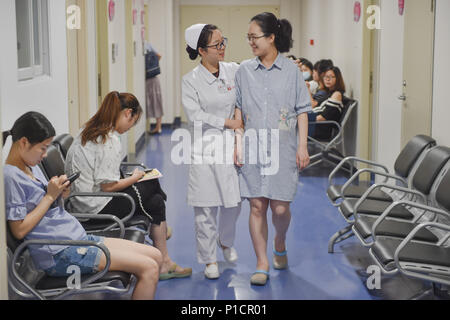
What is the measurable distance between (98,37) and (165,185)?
163 cm

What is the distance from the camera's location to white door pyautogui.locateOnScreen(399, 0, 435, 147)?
16.0ft

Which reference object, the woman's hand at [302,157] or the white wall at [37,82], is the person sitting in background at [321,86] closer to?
the white wall at [37,82]

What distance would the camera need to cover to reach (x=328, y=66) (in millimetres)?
7508

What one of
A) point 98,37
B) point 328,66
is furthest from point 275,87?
point 328,66

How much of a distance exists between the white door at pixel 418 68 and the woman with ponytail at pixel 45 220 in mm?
2739

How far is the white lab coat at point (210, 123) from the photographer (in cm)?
369

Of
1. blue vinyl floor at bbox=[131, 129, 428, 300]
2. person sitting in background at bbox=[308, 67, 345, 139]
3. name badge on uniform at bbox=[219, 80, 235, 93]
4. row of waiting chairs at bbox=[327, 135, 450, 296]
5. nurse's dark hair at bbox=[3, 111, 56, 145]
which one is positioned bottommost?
blue vinyl floor at bbox=[131, 129, 428, 300]

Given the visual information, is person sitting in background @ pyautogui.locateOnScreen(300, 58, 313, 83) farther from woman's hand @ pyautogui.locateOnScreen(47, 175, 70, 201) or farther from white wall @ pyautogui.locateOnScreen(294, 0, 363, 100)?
woman's hand @ pyautogui.locateOnScreen(47, 175, 70, 201)

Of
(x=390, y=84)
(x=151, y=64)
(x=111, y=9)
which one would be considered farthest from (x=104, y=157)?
(x=151, y=64)

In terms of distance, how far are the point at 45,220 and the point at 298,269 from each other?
73.4 inches

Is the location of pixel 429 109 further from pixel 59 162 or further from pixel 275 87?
pixel 59 162

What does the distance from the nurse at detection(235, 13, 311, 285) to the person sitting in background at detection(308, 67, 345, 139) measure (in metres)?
3.51

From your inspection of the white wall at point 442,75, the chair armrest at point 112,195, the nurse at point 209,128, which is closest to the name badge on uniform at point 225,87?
the nurse at point 209,128

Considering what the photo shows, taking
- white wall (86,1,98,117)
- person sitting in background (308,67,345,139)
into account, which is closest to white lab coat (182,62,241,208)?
white wall (86,1,98,117)
